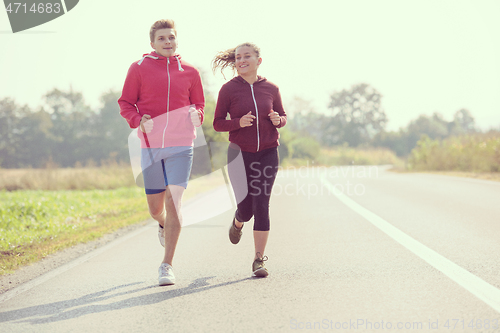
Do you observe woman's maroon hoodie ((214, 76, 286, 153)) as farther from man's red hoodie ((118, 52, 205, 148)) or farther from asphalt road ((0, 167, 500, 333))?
asphalt road ((0, 167, 500, 333))

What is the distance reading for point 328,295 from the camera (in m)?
3.72

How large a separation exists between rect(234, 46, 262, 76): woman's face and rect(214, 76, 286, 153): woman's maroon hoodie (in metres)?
0.10

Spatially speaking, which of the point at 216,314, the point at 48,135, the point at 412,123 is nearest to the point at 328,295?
the point at 216,314

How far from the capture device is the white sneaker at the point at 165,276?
419 cm

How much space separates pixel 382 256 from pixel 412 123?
275 feet

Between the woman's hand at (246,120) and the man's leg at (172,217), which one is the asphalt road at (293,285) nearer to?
the man's leg at (172,217)

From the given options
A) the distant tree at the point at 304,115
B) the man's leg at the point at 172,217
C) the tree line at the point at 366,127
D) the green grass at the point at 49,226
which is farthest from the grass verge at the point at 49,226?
the distant tree at the point at 304,115

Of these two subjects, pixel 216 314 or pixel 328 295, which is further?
pixel 328 295

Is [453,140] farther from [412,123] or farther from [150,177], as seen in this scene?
[412,123]

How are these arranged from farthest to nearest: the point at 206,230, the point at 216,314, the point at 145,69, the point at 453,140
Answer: the point at 453,140 < the point at 206,230 < the point at 145,69 < the point at 216,314

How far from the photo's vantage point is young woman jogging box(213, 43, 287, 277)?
4.49m

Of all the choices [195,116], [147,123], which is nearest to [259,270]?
[195,116]

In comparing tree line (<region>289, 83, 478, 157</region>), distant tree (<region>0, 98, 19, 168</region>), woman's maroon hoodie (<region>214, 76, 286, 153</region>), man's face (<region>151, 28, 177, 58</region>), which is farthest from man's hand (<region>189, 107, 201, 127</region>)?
tree line (<region>289, 83, 478, 157</region>)

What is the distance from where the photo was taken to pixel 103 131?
61781 mm
